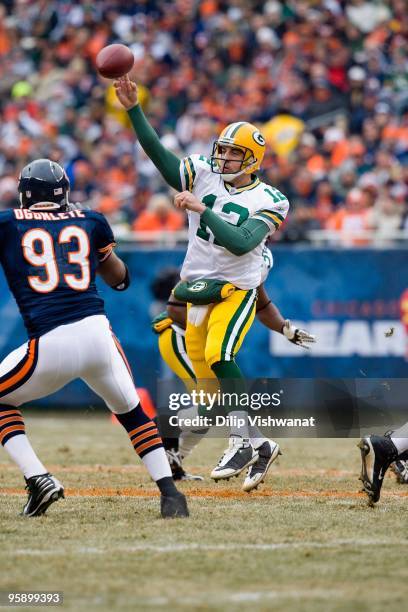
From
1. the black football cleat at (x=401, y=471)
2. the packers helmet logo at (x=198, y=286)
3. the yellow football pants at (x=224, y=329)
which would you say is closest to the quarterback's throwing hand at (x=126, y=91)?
A: the packers helmet logo at (x=198, y=286)

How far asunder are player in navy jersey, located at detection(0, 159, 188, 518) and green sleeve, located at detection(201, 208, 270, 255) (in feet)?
2.21

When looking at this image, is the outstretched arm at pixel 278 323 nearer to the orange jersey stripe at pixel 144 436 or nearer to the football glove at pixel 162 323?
the football glove at pixel 162 323

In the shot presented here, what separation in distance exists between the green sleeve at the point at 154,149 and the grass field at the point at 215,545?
5.80 feet

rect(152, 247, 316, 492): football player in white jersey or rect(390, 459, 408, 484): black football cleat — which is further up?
rect(152, 247, 316, 492): football player in white jersey

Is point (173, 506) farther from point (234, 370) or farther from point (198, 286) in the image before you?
point (198, 286)

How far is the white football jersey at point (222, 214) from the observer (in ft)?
21.4

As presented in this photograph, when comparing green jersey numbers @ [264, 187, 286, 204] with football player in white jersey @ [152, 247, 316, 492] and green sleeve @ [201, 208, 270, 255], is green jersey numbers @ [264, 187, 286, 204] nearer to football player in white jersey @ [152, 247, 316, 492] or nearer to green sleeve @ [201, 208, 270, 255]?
green sleeve @ [201, 208, 270, 255]

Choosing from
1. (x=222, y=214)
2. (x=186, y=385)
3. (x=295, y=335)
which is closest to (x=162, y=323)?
(x=186, y=385)

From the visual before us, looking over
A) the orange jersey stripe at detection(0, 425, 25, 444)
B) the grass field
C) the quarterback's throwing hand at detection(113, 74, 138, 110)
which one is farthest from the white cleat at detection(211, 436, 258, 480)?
the quarterback's throwing hand at detection(113, 74, 138, 110)

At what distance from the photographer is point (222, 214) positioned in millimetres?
6551

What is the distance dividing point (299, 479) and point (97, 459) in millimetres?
1777

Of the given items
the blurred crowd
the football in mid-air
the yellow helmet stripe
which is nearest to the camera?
the football in mid-air

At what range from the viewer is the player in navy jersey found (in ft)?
17.6

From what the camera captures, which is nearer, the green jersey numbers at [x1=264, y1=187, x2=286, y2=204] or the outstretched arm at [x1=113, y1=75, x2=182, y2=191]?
the outstretched arm at [x1=113, y1=75, x2=182, y2=191]
